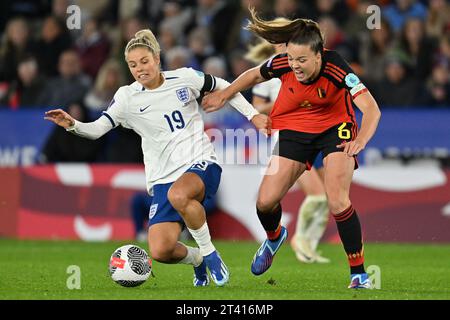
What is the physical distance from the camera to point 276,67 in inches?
360

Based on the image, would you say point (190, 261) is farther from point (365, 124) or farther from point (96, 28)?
point (96, 28)

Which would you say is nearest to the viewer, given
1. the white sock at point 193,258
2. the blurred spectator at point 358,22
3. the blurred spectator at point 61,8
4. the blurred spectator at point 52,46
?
the white sock at point 193,258

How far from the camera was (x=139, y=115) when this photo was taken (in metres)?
9.34

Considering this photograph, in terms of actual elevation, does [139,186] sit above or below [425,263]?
above

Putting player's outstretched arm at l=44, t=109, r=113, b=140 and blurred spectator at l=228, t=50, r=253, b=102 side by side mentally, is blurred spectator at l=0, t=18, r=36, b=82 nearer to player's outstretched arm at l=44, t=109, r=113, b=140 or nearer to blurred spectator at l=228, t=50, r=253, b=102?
blurred spectator at l=228, t=50, r=253, b=102

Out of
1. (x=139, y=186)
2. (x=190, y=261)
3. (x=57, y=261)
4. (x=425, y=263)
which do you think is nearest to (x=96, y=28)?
(x=139, y=186)

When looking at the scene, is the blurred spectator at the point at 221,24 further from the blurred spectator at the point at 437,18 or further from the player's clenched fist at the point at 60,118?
the player's clenched fist at the point at 60,118

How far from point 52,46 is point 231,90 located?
9416 millimetres

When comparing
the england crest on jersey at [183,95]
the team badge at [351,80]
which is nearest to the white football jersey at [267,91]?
the england crest on jersey at [183,95]

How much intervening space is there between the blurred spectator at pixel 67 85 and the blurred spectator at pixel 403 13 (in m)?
4.66

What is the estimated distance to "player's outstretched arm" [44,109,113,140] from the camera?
9.02m

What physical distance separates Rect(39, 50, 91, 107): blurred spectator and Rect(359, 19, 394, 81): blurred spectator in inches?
163

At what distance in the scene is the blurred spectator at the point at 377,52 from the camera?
16.9m

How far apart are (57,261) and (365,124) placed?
4.69 meters
